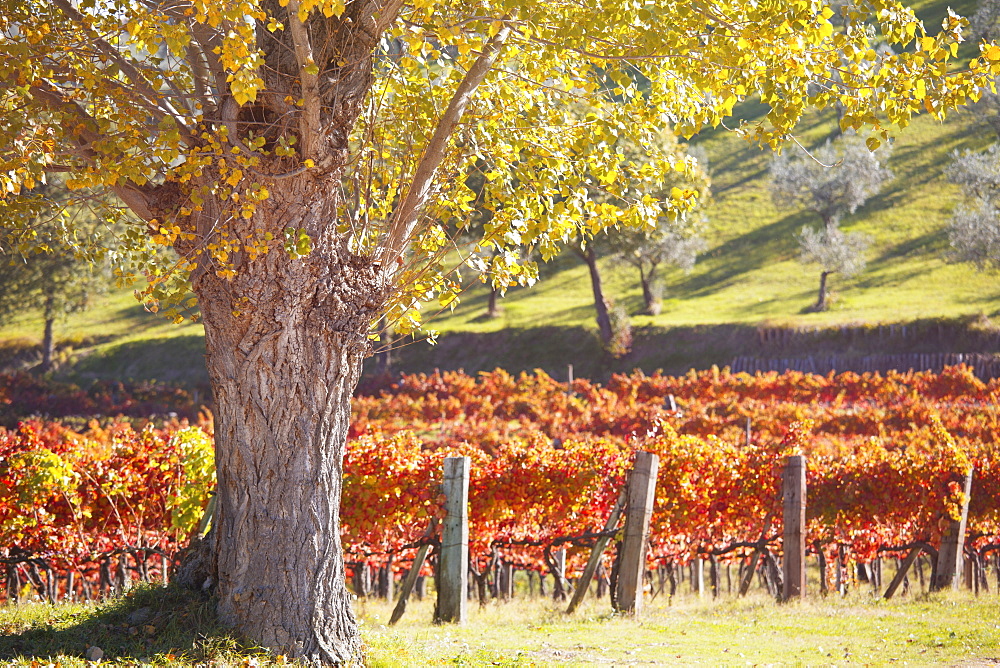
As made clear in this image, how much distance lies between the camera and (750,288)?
4631 centimetres

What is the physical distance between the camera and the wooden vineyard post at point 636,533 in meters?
8.95

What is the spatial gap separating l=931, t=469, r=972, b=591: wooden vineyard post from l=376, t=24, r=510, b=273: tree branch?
871cm

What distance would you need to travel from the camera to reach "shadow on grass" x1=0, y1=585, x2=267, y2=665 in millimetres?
5578

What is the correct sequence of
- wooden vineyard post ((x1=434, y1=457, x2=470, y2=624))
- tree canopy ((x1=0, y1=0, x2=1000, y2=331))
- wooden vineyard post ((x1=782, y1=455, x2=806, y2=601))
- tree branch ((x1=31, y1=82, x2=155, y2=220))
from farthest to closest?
wooden vineyard post ((x1=782, y1=455, x2=806, y2=601)), wooden vineyard post ((x1=434, y1=457, x2=470, y2=624)), tree branch ((x1=31, y1=82, x2=155, y2=220)), tree canopy ((x1=0, y1=0, x2=1000, y2=331))

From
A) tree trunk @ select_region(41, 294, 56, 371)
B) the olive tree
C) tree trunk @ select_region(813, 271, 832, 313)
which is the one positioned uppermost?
tree trunk @ select_region(813, 271, 832, 313)

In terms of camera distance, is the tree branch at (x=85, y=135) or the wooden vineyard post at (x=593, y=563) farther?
the wooden vineyard post at (x=593, y=563)

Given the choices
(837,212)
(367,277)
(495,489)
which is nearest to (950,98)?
(367,277)

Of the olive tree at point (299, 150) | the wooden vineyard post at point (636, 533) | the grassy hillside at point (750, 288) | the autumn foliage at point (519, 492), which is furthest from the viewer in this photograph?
the grassy hillside at point (750, 288)

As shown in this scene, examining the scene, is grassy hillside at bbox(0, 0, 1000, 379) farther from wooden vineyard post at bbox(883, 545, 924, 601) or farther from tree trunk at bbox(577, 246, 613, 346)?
wooden vineyard post at bbox(883, 545, 924, 601)

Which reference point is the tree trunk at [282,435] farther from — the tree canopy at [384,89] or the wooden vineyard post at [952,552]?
the wooden vineyard post at [952,552]

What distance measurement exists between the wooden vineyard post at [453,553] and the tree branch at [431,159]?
9.59 ft

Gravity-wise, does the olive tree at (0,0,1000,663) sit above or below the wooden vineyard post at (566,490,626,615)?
above

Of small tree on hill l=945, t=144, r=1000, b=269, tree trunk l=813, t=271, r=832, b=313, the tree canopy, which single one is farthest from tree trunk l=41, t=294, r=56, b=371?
small tree on hill l=945, t=144, r=1000, b=269

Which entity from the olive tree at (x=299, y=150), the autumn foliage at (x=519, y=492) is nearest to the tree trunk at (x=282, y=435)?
the olive tree at (x=299, y=150)
